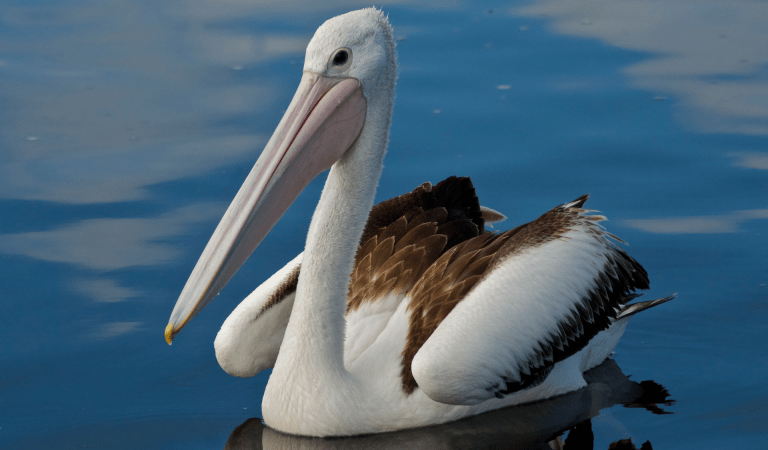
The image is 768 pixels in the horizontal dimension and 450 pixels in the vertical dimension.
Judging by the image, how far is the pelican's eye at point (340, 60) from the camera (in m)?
3.41

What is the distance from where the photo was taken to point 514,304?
146 inches

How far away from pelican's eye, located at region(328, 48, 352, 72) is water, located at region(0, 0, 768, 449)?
4.73ft

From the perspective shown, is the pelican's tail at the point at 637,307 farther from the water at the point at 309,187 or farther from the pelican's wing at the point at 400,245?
the pelican's wing at the point at 400,245

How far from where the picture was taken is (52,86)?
23.3 ft

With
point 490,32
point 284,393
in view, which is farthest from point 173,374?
point 490,32

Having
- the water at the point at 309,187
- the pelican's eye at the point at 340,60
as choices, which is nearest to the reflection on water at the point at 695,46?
the water at the point at 309,187

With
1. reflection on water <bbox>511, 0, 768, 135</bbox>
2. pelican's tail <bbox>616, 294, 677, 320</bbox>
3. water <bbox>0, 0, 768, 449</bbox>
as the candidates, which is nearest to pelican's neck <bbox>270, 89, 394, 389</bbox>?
water <bbox>0, 0, 768, 449</bbox>

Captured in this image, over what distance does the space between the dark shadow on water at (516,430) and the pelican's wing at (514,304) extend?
174 millimetres

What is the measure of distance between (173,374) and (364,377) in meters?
0.97

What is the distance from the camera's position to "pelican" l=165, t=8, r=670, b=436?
3.45 meters

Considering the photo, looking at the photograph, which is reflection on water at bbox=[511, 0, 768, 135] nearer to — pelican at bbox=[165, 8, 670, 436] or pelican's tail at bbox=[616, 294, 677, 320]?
pelican's tail at bbox=[616, 294, 677, 320]

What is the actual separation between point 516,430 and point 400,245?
89cm

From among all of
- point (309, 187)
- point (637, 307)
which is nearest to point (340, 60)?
point (637, 307)

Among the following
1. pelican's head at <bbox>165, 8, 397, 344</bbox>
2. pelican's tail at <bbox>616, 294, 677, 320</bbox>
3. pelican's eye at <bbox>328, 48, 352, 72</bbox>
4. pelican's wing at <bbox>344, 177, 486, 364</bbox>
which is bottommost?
pelican's tail at <bbox>616, 294, 677, 320</bbox>
